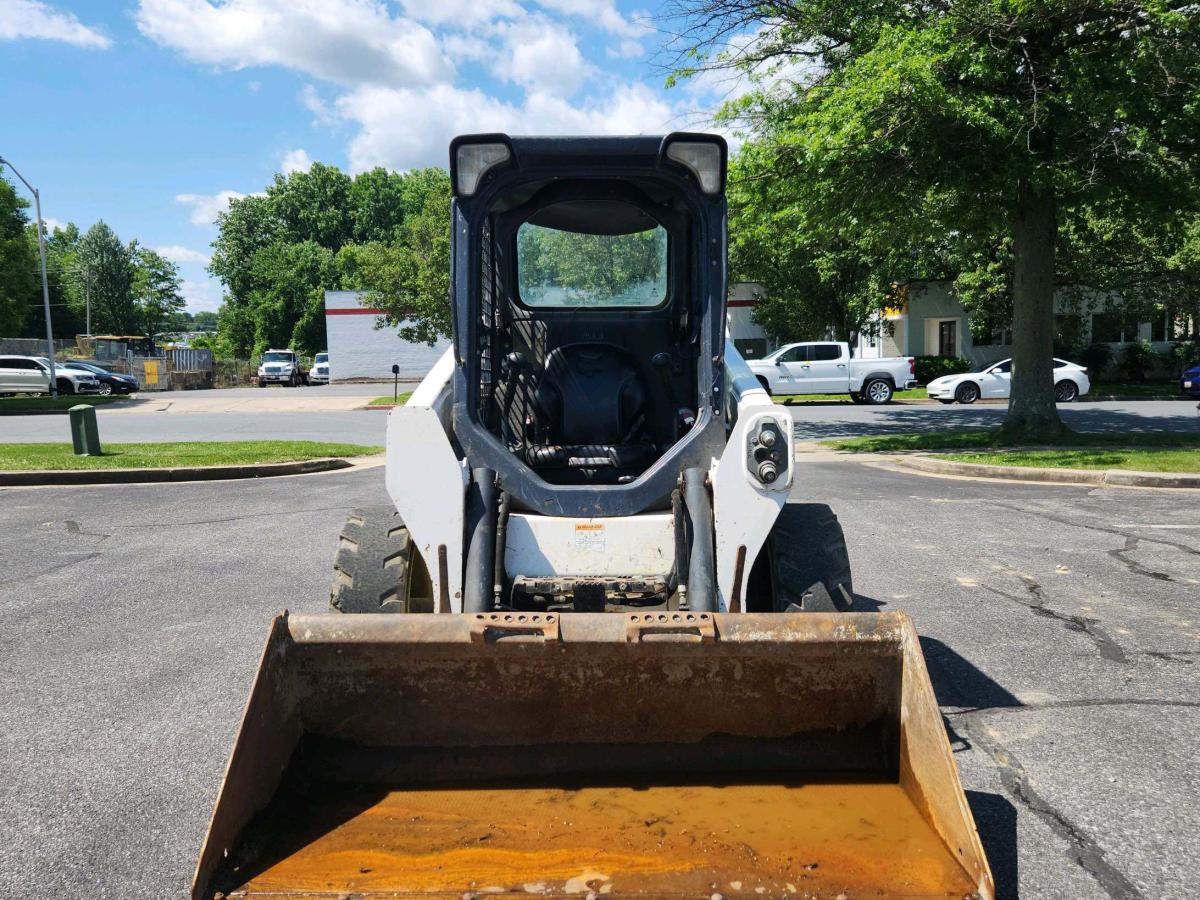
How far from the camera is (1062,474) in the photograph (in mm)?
11953

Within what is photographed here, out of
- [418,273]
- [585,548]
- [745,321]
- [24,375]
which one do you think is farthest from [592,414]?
[745,321]

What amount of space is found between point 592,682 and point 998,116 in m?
12.5

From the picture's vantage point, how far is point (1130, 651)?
17.3 ft

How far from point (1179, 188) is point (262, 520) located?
1311cm

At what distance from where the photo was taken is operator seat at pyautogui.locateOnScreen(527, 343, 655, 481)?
16.4ft

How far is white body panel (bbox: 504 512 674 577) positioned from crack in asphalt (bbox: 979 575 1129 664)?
2817 mm

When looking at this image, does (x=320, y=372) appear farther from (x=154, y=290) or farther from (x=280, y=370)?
(x=154, y=290)

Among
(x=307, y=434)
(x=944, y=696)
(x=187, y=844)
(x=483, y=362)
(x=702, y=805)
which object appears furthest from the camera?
(x=307, y=434)

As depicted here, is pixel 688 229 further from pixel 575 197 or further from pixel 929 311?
pixel 929 311

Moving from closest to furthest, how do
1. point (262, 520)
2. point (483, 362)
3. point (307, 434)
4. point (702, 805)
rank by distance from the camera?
point (702, 805) → point (483, 362) → point (262, 520) → point (307, 434)

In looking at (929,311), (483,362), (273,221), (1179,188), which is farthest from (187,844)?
(273,221)

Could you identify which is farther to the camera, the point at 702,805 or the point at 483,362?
the point at 483,362

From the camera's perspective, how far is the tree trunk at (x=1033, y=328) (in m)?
15.2

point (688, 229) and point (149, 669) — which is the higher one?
point (688, 229)
